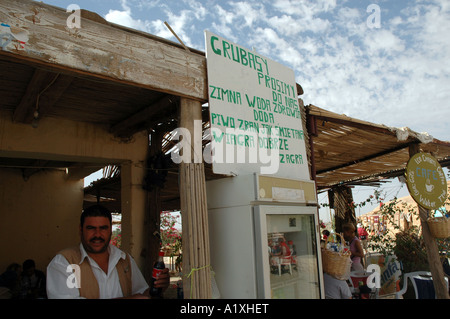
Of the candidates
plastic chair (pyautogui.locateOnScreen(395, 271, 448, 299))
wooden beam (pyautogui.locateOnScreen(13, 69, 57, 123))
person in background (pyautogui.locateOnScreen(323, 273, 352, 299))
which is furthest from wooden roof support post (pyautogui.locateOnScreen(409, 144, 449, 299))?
wooden beam (pyautogui.locateOnScreen(13, 69, 57, 123))

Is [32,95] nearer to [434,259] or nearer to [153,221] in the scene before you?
[153,221]

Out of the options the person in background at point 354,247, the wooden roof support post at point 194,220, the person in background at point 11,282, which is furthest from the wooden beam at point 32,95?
the person in background at point 354,247

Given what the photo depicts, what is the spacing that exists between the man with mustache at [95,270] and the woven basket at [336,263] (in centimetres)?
207

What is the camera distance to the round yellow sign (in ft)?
17.6

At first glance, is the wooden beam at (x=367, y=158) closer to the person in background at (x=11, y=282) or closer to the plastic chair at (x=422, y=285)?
the plastic chair at (x=422, y=285)

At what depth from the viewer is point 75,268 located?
2531 millimetres

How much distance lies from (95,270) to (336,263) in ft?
9.03

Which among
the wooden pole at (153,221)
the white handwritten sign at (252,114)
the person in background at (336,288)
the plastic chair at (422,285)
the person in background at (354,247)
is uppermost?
the white handwritten sign at (252,114)

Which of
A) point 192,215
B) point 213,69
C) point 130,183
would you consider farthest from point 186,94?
point 130,183

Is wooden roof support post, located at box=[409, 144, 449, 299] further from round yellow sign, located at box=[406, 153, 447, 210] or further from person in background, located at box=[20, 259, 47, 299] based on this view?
person in background, located at box=[20, 259, 47, 299]

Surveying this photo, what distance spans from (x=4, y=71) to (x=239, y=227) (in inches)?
99.1

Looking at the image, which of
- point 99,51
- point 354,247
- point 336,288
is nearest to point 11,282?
point 99,51

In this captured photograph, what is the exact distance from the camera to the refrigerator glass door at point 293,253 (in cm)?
320
